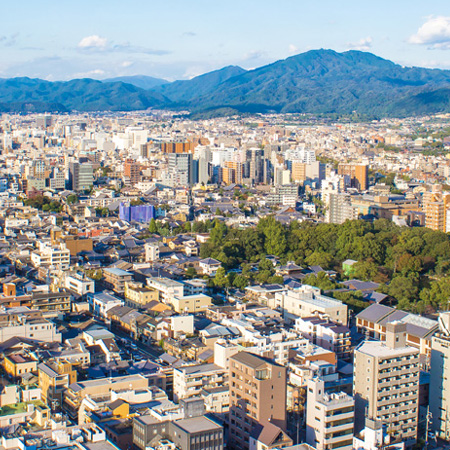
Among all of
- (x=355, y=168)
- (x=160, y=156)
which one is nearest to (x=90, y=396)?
A: (x=355, y=168)

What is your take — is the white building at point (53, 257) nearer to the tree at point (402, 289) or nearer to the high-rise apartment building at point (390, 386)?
the tree at point (402, 289)

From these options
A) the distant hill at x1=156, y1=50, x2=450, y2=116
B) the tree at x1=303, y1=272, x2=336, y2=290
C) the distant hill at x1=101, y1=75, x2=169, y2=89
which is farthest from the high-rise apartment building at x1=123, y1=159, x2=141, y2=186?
the distant hill at x1=101, y1=75, x2=169, y2=89

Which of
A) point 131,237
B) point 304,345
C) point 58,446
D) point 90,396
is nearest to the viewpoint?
point 58,446

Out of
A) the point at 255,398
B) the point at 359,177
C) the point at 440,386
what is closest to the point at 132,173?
the point at 359,177

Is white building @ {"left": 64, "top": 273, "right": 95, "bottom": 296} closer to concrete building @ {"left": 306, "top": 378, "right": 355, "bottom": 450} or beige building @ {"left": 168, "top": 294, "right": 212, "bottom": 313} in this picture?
A: beige building @ {"left": 168, "top": 294, "right": 212, "bottom": 313}

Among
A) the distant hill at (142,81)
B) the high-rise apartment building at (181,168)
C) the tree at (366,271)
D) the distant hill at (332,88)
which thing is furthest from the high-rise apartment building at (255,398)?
the distant hill at (142,81)

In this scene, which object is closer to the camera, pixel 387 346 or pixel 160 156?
pixel 387 346

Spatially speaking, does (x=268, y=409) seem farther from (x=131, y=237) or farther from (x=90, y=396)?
(x=131, y=237)
